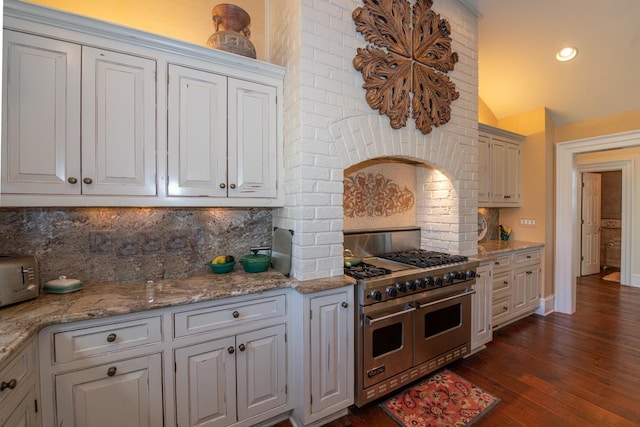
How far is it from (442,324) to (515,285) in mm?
1644

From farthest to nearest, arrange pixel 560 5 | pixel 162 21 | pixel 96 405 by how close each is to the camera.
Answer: pixel 560 5 < pixel 162 21 < pixel 96 405

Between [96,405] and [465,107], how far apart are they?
3533mm

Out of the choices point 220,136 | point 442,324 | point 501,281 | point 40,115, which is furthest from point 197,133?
point 501,281

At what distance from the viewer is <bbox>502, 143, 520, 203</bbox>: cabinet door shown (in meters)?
3.73

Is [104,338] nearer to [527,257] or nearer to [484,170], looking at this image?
[484,170]

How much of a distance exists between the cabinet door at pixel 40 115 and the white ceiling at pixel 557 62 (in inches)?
136

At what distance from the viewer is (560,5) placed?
264 centimetres

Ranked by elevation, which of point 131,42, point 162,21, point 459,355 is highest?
point 162,21

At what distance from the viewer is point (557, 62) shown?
315 centimetres

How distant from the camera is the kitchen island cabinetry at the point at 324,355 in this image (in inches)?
A: 69.1

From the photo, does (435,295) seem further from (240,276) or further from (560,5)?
(560,5)

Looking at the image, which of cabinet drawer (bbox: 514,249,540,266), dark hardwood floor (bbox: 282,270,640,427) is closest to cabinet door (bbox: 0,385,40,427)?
dark hardwood floor (bbox: 282,270,640,427)

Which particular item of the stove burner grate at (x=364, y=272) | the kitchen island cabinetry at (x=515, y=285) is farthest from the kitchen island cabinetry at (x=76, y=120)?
the kitchen island cabinetry at (x=515, y=285)

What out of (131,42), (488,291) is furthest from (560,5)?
(131,42)
